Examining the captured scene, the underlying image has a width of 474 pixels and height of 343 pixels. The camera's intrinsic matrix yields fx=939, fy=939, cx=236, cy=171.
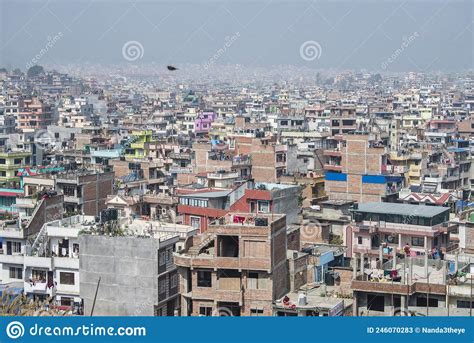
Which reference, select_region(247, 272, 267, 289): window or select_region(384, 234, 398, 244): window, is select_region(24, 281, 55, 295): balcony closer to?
select_region(247, 272, 267, 289): window

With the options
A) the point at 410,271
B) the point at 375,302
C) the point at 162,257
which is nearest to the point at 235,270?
the point at 162,257

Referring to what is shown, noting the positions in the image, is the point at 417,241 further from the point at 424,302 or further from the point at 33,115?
the point at 33,115

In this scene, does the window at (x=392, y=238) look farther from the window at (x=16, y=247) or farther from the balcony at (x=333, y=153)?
the balcony at (x=333, y=153)

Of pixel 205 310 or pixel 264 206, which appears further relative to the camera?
pixel 264 206

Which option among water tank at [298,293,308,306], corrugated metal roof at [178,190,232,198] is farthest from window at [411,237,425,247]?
water tank at [298,293,308,306]

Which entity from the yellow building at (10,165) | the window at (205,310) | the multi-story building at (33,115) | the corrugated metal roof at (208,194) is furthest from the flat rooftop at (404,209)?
the multi-story building at (33,115)
